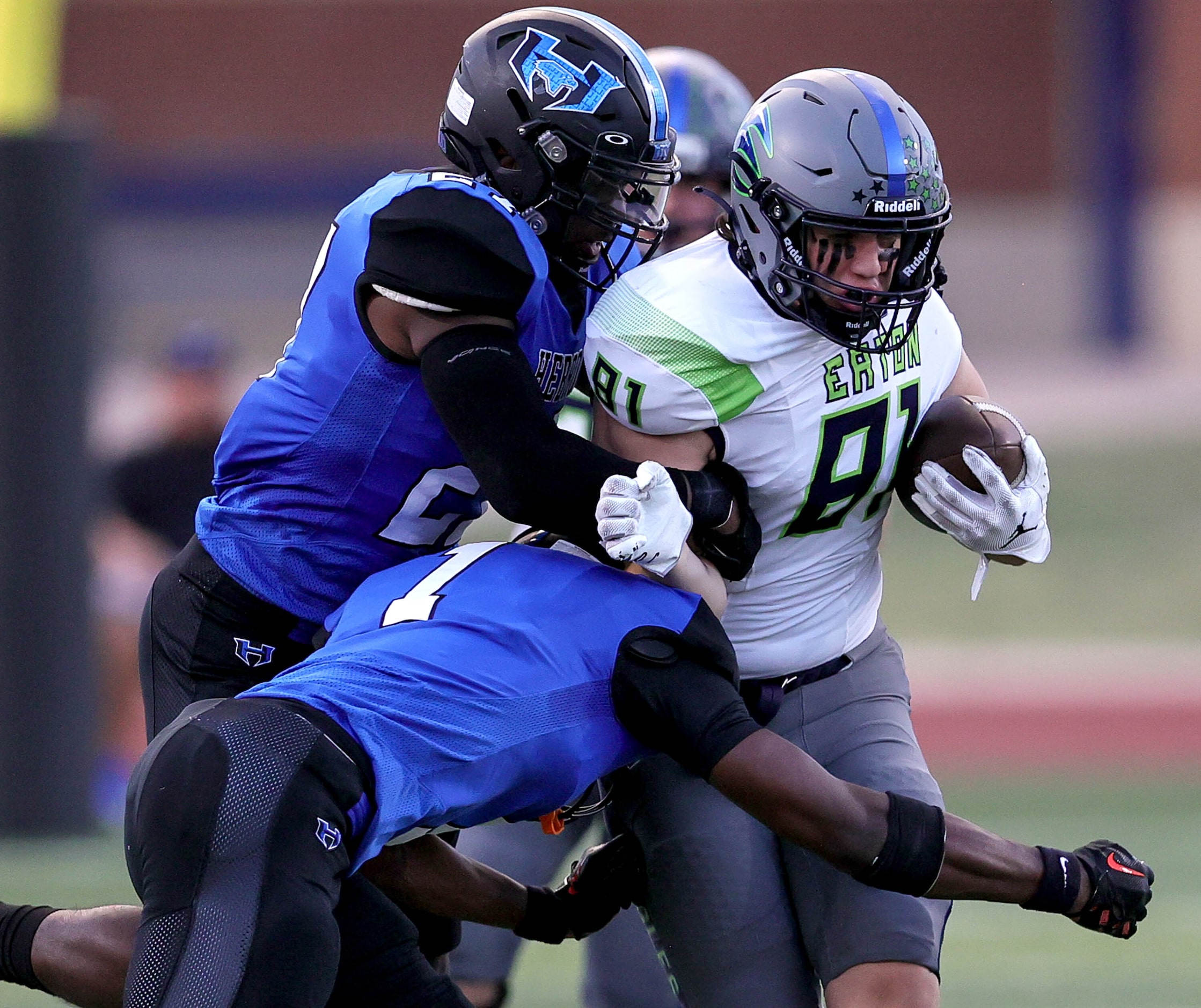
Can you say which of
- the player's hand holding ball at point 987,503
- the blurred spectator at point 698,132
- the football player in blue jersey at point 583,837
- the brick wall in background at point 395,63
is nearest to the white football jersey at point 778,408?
the player's hand holding ball at point 987,503

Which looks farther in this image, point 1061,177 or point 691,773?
point 1061,177

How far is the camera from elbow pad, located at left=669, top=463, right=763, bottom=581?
290cm

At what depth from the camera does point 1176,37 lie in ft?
65.0

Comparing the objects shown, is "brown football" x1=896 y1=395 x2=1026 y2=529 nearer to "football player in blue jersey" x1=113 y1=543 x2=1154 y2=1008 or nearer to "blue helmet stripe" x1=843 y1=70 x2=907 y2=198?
"blue helmet stripe" x1=843 y1=70 x2=907 y2=198

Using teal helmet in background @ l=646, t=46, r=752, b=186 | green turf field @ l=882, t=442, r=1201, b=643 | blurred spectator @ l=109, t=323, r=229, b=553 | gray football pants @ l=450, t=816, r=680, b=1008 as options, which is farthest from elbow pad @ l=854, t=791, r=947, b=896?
green turf field @ l=882, t=442, r=1201, b=643

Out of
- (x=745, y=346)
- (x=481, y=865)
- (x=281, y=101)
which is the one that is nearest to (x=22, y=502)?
(x=481, y=865)

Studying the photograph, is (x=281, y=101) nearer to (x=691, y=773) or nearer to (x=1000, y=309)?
(x=1000, y=309)

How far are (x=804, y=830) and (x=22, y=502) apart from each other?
4732mm

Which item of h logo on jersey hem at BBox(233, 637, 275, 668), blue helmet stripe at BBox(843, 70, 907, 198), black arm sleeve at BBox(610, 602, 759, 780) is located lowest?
h logo on jersey hem at BBox(233, 637, 275, 668)

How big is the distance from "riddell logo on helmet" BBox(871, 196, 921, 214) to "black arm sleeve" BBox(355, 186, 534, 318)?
1.73ft

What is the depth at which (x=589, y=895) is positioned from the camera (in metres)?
3.24

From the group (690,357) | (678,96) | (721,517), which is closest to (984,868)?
(721,517)

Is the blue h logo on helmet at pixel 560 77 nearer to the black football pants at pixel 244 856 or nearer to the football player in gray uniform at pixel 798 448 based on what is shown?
the football player in gray uniform at pixel 798 448

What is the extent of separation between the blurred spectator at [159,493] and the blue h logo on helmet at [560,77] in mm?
4177
